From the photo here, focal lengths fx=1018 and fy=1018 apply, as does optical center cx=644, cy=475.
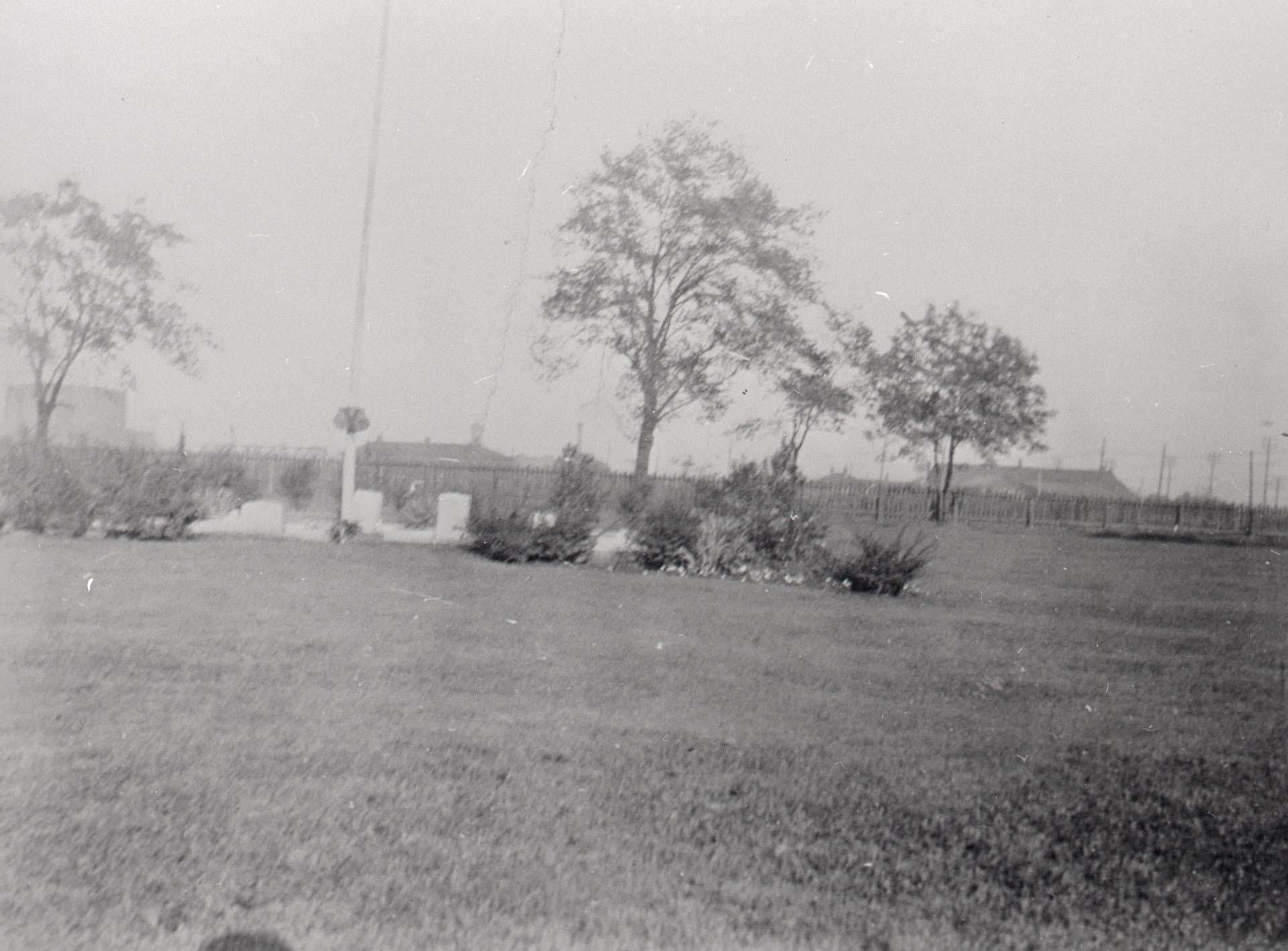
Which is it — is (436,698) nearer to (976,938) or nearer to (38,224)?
(976,938)

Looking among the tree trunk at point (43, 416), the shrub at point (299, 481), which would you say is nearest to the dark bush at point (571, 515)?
the shrub at point (299, 481)

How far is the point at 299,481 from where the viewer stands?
1466 centimetres

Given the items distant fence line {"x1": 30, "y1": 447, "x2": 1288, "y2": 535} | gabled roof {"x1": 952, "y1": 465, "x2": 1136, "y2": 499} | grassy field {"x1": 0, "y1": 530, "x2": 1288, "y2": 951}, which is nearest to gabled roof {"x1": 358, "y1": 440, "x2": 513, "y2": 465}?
distant fence line {"x1": 30, "y1": 447, "x2": 1288, "y2": 535}

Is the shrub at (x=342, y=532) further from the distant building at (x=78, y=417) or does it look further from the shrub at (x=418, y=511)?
the shrub at (x=418, y=511)

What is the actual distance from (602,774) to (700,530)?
7.05m

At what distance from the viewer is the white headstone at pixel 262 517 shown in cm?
1214

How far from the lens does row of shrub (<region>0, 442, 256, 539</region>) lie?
9.92 m

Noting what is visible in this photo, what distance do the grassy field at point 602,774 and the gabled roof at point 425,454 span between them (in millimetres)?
2870

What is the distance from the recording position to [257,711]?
207 inches

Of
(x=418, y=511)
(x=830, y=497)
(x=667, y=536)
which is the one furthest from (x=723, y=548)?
(x=418, y=511)

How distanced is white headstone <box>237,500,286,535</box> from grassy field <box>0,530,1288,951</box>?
330cm

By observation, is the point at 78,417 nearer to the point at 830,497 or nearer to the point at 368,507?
the point at 368,507

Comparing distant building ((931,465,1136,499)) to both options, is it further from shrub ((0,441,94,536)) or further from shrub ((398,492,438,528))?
shrub ((0,441,94,536))

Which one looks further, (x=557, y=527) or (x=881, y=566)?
(x=557, y=527)
